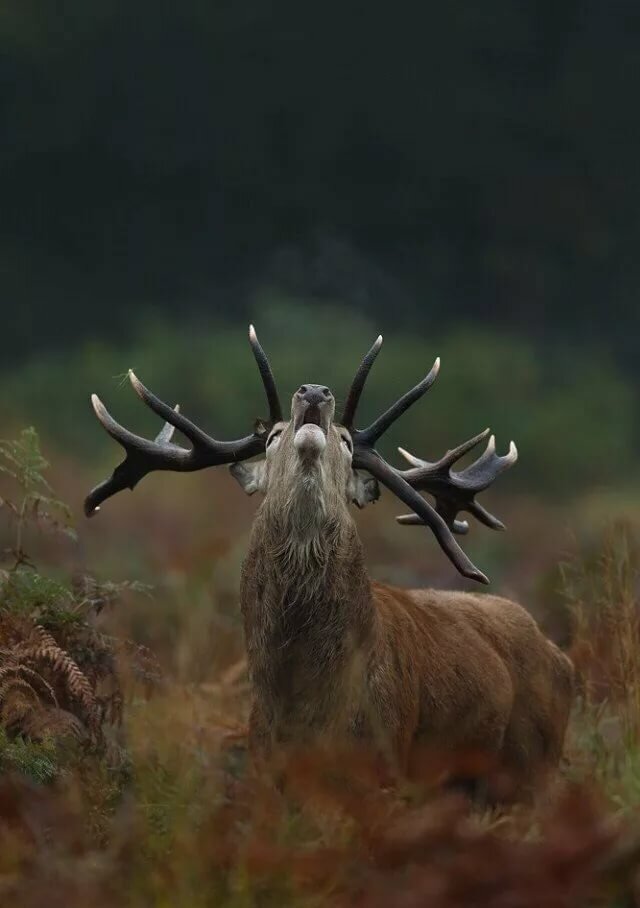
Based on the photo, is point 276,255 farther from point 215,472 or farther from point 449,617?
point 449,617

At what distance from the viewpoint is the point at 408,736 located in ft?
19.1

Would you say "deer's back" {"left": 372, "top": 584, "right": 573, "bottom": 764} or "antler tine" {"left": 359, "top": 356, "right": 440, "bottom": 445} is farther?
"antler tine" {"left": 359, "top": 356, "right": 440, "bottom": 445}

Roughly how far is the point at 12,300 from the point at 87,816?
16550mm

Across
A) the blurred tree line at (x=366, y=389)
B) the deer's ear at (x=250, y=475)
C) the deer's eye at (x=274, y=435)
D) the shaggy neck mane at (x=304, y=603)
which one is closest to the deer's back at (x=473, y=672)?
the shaggy neck mane at (x=304, y=603)

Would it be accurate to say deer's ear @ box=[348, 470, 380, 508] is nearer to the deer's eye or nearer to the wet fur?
the wet fur

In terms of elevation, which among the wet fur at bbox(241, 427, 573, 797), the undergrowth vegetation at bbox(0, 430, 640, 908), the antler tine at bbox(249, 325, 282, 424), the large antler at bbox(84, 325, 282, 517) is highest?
the antler tine at bbox(249, 325, 282, 424)

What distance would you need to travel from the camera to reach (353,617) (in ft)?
18.8

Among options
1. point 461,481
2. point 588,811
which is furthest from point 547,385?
point 588,811

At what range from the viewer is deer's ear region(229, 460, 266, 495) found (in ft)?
20.5

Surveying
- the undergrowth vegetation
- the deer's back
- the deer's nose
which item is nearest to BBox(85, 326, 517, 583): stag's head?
the deer's nose

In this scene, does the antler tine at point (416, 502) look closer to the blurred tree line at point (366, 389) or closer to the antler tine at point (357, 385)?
the antler tine at point (357, 385)

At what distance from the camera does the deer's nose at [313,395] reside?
218 inches

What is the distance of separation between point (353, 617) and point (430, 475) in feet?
3.70

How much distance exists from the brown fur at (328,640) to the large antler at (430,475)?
16 cm
